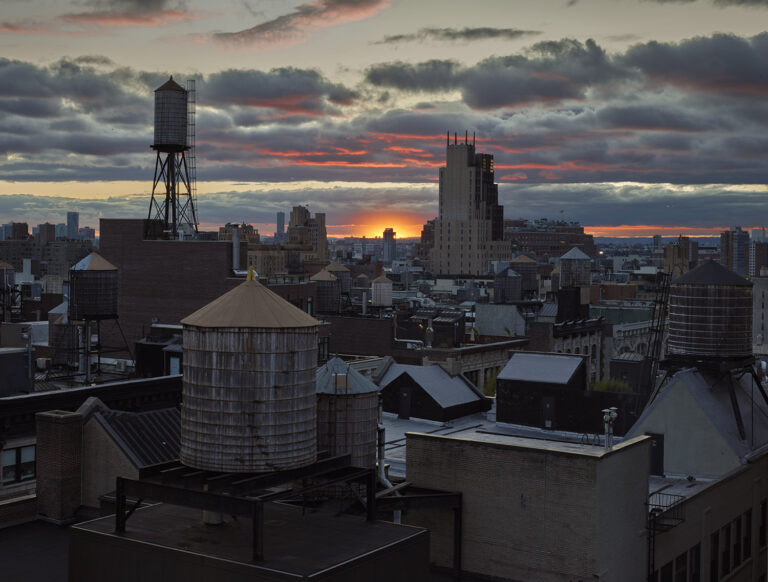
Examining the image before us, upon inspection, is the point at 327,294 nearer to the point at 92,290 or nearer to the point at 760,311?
the point at 92,290

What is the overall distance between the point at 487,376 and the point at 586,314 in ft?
106

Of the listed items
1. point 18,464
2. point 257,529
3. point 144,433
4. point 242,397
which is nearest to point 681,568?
point 144,433

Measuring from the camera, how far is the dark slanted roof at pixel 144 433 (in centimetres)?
3031

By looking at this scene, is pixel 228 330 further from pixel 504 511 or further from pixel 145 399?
pixel 145 399

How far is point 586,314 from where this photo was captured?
11450cm

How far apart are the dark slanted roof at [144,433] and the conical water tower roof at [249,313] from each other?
10.7 metres

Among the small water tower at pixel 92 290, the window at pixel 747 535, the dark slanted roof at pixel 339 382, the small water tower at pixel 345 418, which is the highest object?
the small water tower at pixel 92 290

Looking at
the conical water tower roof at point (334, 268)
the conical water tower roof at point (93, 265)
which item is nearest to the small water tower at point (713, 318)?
the conical water tower roof at point (93, 265)

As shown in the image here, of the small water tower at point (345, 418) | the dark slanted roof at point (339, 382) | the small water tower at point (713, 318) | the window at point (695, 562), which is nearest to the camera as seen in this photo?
the small water tower at point (345, 418)

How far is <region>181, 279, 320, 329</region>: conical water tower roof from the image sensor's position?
20.9m

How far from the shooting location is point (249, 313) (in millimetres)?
21047

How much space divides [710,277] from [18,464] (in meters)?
31.4

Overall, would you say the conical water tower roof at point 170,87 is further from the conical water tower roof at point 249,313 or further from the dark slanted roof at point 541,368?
the conical water tower roof at point 249,313

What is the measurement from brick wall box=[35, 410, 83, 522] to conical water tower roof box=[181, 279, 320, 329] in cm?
1130
